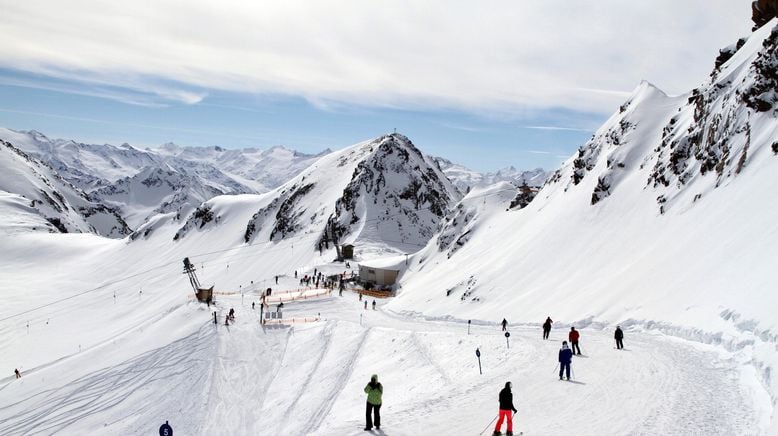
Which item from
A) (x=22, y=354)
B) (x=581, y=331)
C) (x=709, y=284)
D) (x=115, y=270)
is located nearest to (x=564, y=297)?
(x=581, y=331)

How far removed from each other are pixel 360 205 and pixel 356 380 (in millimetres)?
82149

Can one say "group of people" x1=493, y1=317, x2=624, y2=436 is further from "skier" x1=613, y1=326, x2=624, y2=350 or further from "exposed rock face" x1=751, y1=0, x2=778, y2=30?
"exposed rock face" x1=751, y1=0, x2=778, y2=30

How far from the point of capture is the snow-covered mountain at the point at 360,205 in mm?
105938

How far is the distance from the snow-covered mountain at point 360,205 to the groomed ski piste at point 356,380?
44497 millimetres

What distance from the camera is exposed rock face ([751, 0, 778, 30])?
4797 centimetres

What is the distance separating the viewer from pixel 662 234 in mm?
38156

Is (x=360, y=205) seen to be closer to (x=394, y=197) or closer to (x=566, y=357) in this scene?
(x=394, y=197)

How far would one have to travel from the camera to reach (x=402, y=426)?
1575 centimetres

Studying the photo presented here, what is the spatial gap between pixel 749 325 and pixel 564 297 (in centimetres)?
1729

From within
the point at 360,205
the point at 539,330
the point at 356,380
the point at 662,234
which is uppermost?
the point at 360,205

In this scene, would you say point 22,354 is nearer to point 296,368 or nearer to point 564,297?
point 296,368

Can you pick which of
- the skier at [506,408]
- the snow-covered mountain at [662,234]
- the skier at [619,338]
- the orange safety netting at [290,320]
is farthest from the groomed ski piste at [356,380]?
the snow-covered mountain at [662,234]

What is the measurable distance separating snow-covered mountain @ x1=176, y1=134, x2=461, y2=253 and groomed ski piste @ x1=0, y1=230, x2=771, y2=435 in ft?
146

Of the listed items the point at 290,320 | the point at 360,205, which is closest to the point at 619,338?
the point at 290,320
